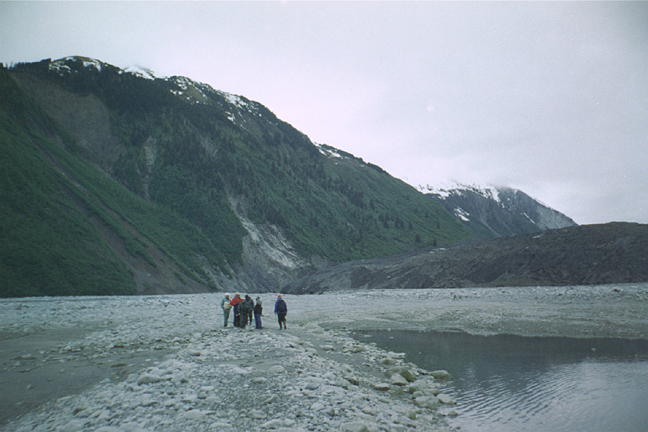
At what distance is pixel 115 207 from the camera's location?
6988 centimetres

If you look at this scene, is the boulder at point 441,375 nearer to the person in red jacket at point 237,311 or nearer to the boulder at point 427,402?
the boulder at point 427,402

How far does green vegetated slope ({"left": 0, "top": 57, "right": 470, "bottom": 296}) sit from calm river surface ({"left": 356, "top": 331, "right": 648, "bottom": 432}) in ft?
140

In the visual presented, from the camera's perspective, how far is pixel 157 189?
96625 mm

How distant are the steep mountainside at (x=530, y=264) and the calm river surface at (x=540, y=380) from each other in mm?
39825

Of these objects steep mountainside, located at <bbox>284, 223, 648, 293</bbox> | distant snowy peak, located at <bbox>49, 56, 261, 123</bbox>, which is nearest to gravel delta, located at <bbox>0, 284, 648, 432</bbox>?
steep mountainside, located at <bbox>284, 223, 648, 293</bbox>

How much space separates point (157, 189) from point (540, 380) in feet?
327

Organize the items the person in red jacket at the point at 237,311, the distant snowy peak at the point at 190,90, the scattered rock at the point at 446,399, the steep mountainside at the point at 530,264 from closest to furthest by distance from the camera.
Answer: the scattered rock at the point at 446,399, the person in red jacket at the point at 237,311, the steep mountainside at the point at 530,264, the distant snowy peak at the point at 190,90

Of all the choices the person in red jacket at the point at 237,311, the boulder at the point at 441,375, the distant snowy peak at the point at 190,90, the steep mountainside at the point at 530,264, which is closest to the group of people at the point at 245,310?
the person in red jacket at the point at 237,311

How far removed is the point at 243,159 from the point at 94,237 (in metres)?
78.7

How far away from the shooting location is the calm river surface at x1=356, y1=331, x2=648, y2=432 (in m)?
8.50

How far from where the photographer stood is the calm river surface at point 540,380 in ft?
27.9

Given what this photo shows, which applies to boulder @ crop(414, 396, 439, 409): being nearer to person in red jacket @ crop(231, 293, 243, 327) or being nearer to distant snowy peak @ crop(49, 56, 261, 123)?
person in red jacket @ crop(231, 293, 243, 327)

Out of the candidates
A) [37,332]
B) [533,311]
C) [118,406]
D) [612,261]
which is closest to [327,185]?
[612,261]

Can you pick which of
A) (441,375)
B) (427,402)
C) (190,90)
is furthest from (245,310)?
(190,90)
